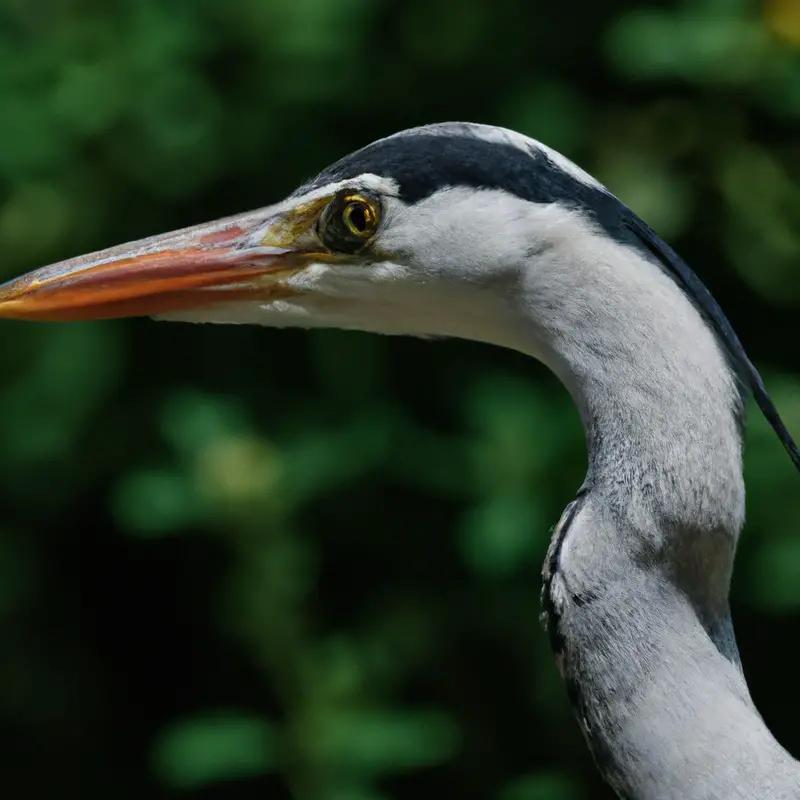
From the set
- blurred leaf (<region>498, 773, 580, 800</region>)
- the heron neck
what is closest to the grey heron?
the heron neck

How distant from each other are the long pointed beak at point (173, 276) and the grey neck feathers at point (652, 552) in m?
0.36

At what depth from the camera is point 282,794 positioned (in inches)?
107

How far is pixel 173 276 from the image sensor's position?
1502 millimetres

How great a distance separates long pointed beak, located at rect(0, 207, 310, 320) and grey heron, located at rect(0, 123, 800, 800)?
0.06 ft

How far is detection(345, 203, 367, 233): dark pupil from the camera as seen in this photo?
4.71ft

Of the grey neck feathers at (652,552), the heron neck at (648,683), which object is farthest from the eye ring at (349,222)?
the heron neck at (648,683)

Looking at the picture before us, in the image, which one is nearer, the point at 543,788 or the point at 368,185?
the point at 368,185

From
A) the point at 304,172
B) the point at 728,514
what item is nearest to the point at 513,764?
the point at 304,172

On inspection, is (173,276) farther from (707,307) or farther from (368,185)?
(707,307)

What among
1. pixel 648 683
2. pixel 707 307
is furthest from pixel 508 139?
pixel 648 683

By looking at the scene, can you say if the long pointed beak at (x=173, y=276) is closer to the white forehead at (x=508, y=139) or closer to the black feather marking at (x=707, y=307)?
the white forehead at (x=508, y=139)

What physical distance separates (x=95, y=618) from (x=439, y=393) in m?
1.04

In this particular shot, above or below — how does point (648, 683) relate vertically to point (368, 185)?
below

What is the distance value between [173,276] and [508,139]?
0.42m
